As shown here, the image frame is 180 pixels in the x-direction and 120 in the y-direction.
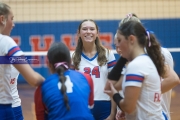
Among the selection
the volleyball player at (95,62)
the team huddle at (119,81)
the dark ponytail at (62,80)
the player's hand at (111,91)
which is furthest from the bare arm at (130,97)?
the volleyball player at (95,62)

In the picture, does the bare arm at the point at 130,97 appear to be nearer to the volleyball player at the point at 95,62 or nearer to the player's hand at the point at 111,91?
the player's hand at the point at 111,91

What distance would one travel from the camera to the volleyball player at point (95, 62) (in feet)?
12.0

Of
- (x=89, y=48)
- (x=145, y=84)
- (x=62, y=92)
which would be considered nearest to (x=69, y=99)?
(x=62, y=92)

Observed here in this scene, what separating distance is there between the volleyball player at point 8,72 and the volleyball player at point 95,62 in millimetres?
778

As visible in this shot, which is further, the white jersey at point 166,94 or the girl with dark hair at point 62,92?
the white jersey at point 166,94

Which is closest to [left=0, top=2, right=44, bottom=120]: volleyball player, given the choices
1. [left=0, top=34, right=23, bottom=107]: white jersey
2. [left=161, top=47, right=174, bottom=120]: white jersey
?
[left=0, top=34, right=23, bottom=107]: white jersey

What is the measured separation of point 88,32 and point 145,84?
5.21 feet

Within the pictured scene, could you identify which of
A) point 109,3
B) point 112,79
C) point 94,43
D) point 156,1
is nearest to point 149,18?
point 156,1

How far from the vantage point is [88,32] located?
148 inches

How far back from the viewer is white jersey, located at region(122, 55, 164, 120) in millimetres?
2219

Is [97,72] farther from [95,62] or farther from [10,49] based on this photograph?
[10,49]

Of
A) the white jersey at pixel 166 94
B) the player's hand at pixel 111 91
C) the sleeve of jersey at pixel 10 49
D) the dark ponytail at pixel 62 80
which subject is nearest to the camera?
the dark ponytail at pixel 62 80

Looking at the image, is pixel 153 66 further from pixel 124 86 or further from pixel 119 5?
pixel 119 5

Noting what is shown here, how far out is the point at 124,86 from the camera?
2.26 m
